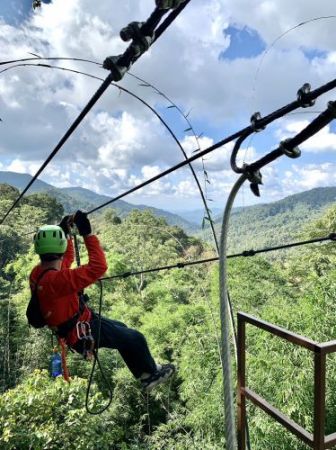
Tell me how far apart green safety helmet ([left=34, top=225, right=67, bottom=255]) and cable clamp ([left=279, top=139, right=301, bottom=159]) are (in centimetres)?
166

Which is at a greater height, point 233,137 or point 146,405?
point 233,137

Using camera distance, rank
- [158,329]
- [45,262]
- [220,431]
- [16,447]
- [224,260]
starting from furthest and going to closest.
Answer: [158,329]
[220,431]
[16,447]
[45,262]
[224,260]

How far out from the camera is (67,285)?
246cm

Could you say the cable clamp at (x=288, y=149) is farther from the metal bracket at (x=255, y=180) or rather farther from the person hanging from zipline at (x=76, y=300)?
the person hanging from zipline at (x=76, y=300)

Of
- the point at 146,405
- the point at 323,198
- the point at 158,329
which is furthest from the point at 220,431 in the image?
the point at 323,198

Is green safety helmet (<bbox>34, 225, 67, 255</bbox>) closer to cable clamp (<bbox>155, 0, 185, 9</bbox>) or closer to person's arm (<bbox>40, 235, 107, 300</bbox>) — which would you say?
person's arm (<bbox>40, 235, 107, 300</bbox>)

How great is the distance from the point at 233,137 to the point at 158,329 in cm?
1618

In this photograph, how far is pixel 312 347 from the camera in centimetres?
157

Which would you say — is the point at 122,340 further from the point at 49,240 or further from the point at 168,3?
the point at 168,3

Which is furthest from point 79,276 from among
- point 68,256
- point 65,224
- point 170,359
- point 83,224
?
point 170,359

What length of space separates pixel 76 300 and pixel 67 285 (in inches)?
11.3

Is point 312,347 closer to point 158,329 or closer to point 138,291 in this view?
point 158,329

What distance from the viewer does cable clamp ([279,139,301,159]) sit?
1283 millimetres

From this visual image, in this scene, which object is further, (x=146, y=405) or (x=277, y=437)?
(x=146, y=405)
